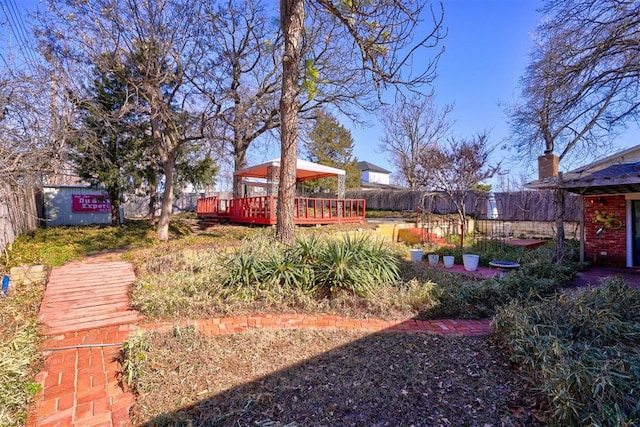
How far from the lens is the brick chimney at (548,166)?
7719 mm

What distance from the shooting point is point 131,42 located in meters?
7.37

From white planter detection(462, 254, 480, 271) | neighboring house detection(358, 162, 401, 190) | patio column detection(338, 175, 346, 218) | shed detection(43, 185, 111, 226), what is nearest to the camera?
white planter detection(462, 254, 480, 271)

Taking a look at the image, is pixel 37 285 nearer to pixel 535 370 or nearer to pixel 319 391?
pixel 319 391

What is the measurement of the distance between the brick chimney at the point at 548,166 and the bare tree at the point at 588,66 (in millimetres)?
637

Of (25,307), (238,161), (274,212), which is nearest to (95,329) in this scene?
(25,307)

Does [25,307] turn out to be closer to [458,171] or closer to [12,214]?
[12,214]

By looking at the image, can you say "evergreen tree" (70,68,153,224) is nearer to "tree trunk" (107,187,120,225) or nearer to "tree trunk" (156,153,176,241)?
"tree trunk" (107,187,120,225)

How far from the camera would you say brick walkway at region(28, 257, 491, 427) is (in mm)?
2194

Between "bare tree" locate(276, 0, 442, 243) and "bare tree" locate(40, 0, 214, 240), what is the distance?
280 cm

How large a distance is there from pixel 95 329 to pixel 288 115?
4317 millimetres

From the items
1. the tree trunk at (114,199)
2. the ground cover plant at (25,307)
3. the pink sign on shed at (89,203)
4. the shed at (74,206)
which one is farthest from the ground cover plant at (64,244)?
the pink sign on shed at (89,203)

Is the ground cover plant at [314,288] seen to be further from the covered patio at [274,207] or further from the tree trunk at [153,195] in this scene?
the tree trunk at [153,195]

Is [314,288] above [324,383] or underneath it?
above

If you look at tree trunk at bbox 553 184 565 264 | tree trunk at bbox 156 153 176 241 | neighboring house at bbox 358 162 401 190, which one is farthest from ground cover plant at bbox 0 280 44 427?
neighboring house at bbox 358 162 401 190
